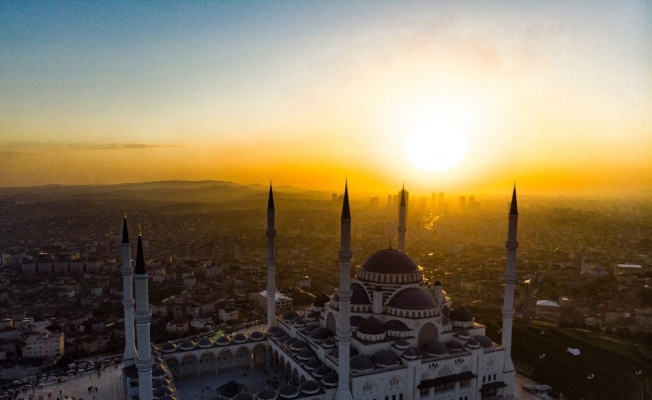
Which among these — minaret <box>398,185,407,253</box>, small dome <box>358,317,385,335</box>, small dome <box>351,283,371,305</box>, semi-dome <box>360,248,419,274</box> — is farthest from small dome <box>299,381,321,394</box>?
minaret <box>398,185,407,253</box>

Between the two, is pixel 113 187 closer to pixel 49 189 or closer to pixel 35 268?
pixel 49 189

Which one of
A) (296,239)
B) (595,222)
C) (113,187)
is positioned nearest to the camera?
(595,222)

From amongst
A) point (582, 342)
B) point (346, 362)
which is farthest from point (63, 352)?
point (582, 342)

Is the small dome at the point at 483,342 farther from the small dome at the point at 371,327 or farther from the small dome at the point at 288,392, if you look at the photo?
the small dome at the point at 288,392

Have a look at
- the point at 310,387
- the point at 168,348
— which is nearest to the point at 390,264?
the point at 310,387

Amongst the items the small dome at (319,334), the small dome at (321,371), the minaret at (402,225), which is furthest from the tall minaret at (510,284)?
the small dome at (321,371)

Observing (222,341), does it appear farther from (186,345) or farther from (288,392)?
(288,392)

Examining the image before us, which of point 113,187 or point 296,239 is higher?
point 113,187
